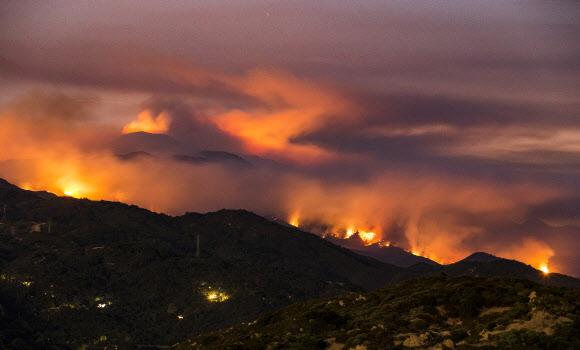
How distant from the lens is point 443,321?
66250mm

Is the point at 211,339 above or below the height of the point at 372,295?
below

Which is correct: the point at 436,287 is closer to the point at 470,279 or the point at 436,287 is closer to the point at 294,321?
the point at 470,279

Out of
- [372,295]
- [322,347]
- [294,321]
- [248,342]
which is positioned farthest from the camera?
[372,295]

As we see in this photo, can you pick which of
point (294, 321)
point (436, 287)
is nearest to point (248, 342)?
point (294, 321)

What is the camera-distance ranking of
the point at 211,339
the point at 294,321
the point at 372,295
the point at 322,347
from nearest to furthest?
the point at 322,347 → the point at 294,321 → the point at 372,295 → the point at 211,339

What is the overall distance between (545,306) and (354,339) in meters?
18.9

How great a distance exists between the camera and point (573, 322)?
54.5m

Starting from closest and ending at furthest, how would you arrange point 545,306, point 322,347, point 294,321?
point 545,306 → point 322,347 → point 294,321

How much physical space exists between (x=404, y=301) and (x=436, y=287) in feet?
27.9

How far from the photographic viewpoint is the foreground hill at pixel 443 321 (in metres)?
54.3

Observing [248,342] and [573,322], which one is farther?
[248,342]

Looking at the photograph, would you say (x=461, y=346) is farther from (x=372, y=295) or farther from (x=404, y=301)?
(x=372, y=295)

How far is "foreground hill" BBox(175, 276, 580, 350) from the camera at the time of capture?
54.3 meters

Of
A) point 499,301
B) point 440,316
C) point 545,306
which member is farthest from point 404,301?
point 545,306
